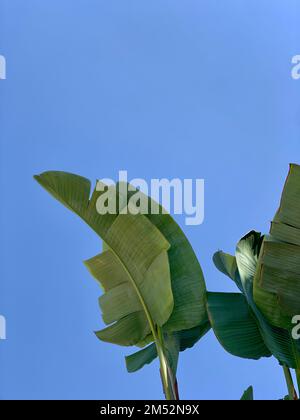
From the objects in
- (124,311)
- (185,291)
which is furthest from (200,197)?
(124,311)

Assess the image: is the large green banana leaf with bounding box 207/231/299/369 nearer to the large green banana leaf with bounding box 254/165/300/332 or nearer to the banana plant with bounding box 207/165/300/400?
the banana plant with bounding box 207/165/300/400

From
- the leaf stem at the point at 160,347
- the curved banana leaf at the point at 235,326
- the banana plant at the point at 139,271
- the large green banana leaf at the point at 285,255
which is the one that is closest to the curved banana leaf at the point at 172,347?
the banana plant at the point at 139,271

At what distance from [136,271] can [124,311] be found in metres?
0.31

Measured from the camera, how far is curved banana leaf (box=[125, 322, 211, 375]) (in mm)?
3676

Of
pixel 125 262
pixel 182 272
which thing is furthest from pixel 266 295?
pixel 125 262

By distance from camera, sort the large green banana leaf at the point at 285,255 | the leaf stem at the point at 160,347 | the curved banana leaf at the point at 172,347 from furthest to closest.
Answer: the curved banana leaf at the point at 172,347
the leaf stem at the point at 160,347
the large green banana leaf at the point at 285,255

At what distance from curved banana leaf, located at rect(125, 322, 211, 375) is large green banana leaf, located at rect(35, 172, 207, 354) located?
0.48 ft

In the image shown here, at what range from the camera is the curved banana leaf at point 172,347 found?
3.68m

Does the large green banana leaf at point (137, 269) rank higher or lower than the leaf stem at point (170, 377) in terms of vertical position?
higher

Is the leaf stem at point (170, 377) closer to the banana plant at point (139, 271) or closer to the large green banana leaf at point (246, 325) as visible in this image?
the banana plant at point (139, 271)

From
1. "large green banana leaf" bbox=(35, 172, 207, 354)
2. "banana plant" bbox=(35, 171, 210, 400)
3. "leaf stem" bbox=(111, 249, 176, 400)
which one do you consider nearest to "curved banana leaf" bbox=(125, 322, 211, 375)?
"banana plant" bbox=(35, 171, 210, 400)

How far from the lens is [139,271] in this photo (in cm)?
324

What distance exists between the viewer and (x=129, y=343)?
3551 millimetres
